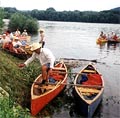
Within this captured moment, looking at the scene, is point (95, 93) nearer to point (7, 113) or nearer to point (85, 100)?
point (85, 100)

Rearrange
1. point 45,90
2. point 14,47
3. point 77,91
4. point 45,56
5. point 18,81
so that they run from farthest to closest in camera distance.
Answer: point 14,47
point 18,81
point 77,91
point 45,90
point 45,56

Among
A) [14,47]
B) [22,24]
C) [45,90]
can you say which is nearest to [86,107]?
[45,90]

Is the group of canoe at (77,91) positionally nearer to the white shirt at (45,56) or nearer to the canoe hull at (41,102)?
the canoe hull at (41,102)

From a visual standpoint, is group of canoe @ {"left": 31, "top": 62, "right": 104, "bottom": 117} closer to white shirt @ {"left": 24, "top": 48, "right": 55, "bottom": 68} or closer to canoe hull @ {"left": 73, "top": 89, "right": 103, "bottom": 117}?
canoe hull @ {"left": 73, "top": 89, "right": 103, "bottom": 117}

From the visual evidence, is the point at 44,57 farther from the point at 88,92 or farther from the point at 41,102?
the point at 88,92

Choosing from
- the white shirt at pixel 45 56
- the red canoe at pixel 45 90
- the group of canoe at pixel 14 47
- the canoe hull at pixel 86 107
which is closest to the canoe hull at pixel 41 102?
the red canoe at pixel 45 90

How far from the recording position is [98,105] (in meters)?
12.4

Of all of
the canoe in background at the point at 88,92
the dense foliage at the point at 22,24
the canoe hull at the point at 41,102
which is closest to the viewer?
the canoe hull at the point at 41,102

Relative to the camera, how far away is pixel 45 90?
1197 cm

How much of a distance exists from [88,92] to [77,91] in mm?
386

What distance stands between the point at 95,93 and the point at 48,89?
1.62 meters

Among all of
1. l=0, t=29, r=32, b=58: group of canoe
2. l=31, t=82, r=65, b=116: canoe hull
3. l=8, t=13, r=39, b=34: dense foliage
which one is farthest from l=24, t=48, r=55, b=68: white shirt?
l=8, t=13, r=39, b=34: dense foliage

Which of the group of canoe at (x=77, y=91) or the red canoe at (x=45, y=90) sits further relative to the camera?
the group of canoe at (x=77, y=91)

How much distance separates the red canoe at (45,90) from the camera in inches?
420
